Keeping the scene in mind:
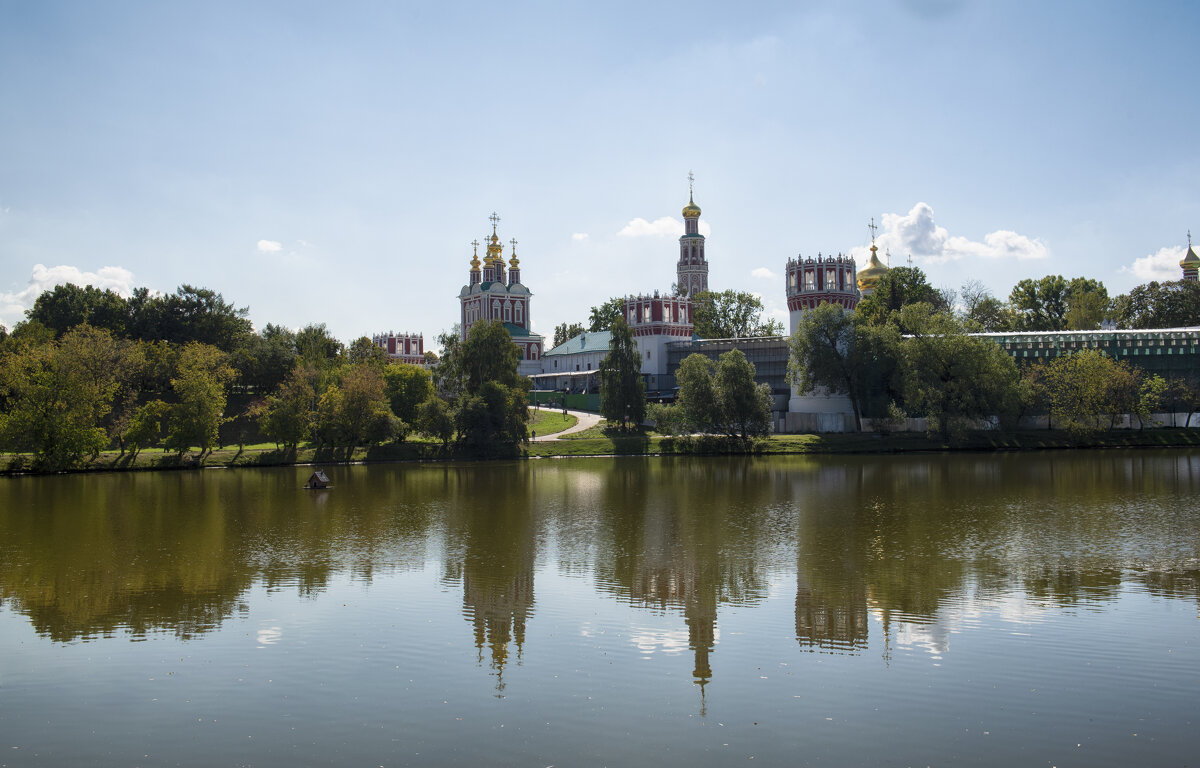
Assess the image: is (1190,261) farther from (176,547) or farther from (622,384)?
(176,547)

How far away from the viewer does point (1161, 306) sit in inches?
3312

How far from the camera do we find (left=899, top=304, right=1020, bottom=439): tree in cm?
5494

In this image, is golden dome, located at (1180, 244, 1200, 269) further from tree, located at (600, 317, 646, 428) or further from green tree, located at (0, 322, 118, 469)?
A: green tree, located at (0, 322, 118, 469)

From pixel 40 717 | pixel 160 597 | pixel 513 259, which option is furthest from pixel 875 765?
pixel 513 259

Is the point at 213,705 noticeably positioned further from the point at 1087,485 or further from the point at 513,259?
the point at 513,259

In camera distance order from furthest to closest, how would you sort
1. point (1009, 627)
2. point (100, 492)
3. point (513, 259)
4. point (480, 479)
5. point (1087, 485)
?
point (513, 259)
point (480, 479)
point (100, 492)
point (1087, 485)
point (1009, 627)

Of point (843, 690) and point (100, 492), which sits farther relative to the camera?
point (100, 492)

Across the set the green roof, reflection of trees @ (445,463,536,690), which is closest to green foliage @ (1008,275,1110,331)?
the green roof

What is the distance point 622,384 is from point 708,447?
8.85 metres

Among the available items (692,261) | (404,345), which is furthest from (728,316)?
(404,345)

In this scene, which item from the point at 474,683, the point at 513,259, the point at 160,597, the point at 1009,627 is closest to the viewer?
the point at 474,683

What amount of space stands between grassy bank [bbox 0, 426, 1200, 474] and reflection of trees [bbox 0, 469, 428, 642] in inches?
572

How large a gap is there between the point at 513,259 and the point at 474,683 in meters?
101

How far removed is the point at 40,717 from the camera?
34.1 ft
